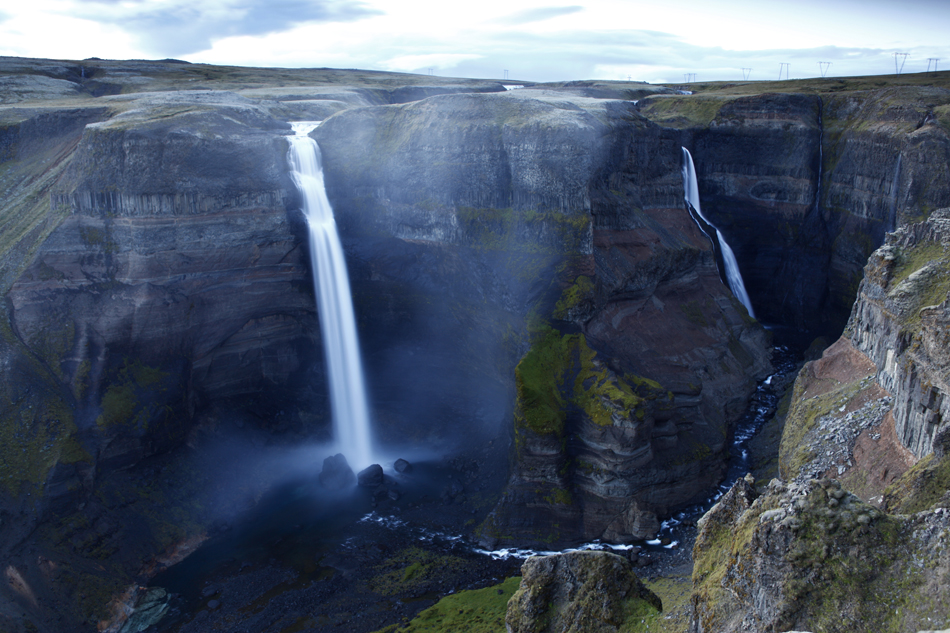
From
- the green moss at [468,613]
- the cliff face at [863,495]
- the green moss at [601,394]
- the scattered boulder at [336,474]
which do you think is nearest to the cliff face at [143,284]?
the scattered boulder at [336,474]

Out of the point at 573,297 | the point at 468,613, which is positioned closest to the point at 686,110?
the point at 573,297

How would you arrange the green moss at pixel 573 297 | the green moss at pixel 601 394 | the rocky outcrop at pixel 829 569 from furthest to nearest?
the green moss at pixel 573 297 < the green moss at pixel 601 394 < the rocky outcrop at pixel 829 569

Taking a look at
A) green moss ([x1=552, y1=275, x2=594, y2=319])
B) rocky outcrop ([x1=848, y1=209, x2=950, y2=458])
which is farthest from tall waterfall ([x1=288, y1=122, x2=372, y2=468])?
rocky outcrop ([x1=848, y1=209, x2=950, y2=458])

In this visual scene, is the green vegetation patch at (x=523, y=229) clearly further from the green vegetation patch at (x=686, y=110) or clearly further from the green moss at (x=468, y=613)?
the green vegetation patch at (x=686, y=110)

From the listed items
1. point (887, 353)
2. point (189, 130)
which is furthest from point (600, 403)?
point (189, 130)

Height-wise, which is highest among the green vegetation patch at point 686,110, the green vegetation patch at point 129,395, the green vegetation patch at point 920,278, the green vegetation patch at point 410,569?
the green vegetation patch at point 686,110

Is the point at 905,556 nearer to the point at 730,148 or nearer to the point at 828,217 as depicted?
the point at 828,217

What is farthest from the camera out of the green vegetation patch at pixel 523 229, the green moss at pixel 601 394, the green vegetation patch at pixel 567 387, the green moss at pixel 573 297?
the green vegetation patch at pixel 523 229

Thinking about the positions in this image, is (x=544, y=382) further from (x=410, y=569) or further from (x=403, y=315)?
(x=403, y=315)
